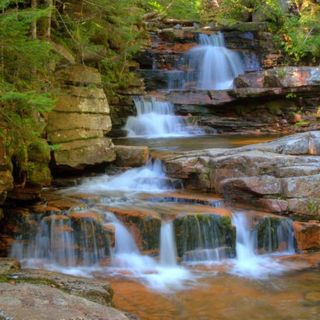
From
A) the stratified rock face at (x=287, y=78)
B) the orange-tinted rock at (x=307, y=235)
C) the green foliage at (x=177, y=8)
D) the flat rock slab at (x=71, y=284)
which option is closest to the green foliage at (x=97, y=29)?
the green foliage at (x=177, y=8)

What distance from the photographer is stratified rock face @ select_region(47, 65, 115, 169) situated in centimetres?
762

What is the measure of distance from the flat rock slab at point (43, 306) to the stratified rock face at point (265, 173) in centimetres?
432

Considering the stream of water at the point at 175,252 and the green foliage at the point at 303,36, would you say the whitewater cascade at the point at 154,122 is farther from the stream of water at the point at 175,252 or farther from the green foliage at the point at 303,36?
the green foliage at the point at 303,36

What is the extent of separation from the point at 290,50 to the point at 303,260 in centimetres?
1235

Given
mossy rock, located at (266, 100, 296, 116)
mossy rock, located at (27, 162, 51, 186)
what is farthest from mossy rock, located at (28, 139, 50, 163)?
mossy rock, located at (266, 100, 296, 116)

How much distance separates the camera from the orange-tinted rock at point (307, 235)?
22.3 feet

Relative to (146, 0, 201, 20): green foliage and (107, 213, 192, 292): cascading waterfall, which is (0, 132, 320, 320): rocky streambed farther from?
(146, 0, 201, 20): green foliage

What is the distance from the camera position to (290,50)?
56.3ft

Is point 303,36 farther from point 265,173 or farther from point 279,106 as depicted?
point 265,173

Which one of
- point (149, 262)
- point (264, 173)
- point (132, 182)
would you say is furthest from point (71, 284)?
point (264, 173)

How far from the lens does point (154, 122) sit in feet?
42.2

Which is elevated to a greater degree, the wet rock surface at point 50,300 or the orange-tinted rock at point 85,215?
the orange-tinted rock at point 85,215

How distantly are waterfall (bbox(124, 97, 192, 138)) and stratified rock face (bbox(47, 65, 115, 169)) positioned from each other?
4123 millimetres

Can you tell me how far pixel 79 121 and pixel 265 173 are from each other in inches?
126
